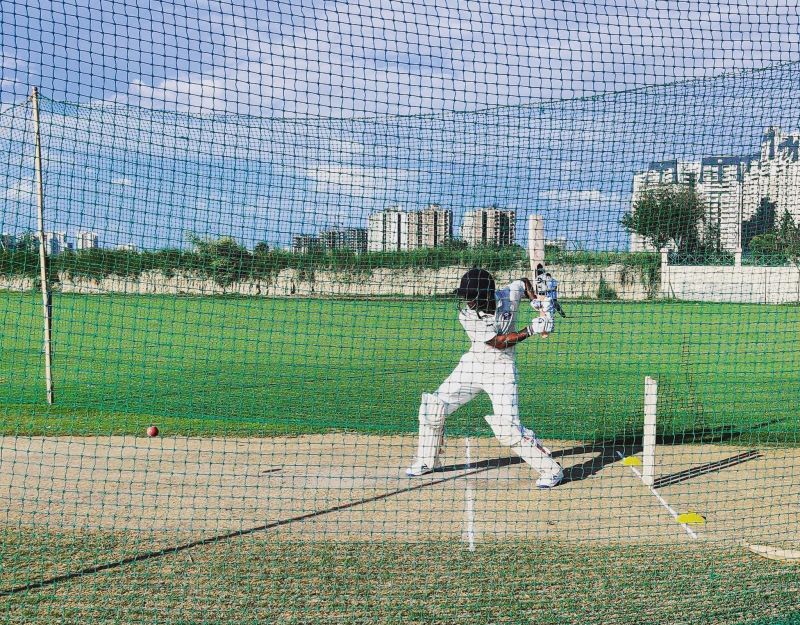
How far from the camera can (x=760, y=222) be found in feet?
23.9

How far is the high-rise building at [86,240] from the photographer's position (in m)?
6.91

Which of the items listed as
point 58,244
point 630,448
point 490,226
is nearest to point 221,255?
point 58,244

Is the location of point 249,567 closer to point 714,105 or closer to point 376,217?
point 376,217

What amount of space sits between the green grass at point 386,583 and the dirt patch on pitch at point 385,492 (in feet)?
1.04

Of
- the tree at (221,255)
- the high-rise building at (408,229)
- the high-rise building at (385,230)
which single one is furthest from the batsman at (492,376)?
the tree at (221,255)

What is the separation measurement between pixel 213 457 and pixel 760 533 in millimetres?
5180

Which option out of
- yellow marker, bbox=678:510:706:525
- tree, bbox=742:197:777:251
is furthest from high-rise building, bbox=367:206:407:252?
yellow marker, bbox=678:510:706:525

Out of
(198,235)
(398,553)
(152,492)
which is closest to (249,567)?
(398,553)

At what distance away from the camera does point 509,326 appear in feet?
24.6

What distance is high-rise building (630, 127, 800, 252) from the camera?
6.52m

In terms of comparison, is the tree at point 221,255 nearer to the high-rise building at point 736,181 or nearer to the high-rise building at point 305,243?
the high-rise building at point 305,243

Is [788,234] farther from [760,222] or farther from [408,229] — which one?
[408,229]

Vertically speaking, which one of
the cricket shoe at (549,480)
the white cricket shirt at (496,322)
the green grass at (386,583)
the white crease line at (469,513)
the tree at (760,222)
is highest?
the tree at (760,222)

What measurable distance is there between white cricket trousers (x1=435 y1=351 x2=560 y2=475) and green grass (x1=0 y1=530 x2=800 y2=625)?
151cm
